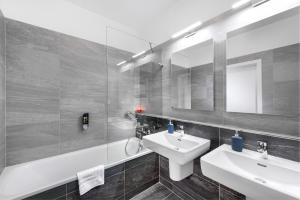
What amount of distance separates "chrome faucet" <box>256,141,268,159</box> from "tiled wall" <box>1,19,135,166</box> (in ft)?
6.14

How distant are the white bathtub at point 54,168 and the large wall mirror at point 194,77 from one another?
0.93 m

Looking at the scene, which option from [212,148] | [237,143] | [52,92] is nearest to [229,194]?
[212,148]

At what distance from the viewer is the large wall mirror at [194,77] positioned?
1511 mm

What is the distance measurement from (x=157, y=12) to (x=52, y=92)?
2.03 meters

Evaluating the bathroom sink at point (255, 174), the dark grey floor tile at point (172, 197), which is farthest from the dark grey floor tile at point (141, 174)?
the bathroom sink at point (255, 174)

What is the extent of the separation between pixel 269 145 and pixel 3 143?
107 inches

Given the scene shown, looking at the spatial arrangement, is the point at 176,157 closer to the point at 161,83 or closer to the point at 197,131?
the point at 197,131

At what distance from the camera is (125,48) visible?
7.80ft

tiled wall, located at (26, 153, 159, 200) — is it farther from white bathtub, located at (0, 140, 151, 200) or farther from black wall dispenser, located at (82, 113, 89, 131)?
black wall dispenser, located at (82, 113, 89, 131)

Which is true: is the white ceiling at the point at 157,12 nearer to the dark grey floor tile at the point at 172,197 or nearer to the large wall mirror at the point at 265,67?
the large wall mirror at the point at 265,67

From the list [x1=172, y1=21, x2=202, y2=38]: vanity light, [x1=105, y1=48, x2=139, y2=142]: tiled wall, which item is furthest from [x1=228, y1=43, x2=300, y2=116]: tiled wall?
[x1=105, y1=48, x2=139, y2=142]: tiled wall

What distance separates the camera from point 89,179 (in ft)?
4.18

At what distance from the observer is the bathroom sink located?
70 centimetres

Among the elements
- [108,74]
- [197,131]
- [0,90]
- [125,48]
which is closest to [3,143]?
[0,90]
